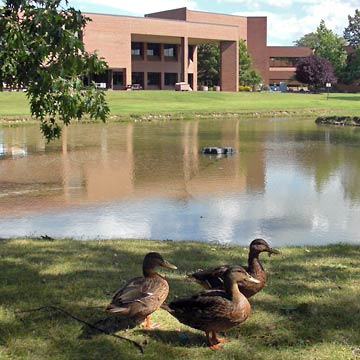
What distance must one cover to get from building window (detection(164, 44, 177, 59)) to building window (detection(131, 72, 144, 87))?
18.0ft

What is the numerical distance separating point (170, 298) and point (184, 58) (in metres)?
75.9

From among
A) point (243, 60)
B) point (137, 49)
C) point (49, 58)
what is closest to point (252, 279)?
point (49, 58)

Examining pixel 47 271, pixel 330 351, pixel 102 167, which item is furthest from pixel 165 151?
pixel 330 351

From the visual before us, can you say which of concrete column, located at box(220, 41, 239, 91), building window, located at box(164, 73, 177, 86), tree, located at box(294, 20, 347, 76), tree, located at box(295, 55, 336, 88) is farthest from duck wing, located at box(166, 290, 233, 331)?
tree, located at box(294, 20, 347, 76)

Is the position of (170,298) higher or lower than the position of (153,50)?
lower

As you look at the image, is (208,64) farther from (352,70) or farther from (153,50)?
(352,70)

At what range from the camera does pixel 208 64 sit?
9456 centimetres

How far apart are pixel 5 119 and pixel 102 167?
899 inches

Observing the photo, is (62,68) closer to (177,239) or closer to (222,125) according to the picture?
(177,239)

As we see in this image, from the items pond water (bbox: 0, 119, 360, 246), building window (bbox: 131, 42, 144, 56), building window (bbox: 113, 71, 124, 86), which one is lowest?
pond water (bbox: 0, 119, 360, 246)

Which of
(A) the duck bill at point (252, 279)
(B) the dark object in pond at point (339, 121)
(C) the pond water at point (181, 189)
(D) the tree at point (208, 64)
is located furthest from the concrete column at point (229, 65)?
(A) the duck bill at point (252, 279)

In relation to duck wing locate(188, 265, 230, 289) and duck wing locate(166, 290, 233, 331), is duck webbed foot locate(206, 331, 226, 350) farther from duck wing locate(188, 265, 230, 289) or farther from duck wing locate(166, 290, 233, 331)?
duck wing locate(188, 265, 230, 289)

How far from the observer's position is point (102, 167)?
20.4 metres

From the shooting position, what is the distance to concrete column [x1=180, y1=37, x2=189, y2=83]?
78.9m
